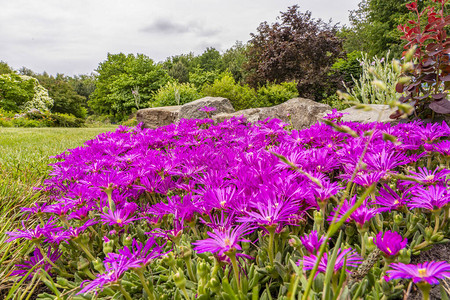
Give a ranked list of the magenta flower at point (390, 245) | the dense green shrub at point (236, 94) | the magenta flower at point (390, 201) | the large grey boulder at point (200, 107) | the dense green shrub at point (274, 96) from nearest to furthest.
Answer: the magenta flower at point (390, 245), the magenta flower at point (390, 201), the large grey boulder at point (200, 107), the dense green shrub at point (274, 96), the dense green shrub at point (236, 94)

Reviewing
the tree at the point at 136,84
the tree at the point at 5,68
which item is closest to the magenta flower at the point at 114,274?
the tree at the point at 136,84

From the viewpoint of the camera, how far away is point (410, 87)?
A: 255cm

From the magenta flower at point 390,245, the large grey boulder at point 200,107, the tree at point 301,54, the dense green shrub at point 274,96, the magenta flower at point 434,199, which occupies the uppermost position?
the tree at point 301,54

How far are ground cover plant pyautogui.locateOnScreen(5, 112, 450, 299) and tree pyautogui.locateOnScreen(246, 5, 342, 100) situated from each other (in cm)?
1155

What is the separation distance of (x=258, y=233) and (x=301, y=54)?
12.9 m

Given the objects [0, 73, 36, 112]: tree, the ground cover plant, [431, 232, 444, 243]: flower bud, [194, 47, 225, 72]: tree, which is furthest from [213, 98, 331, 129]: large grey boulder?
[194, 47, 225, 72]: tree

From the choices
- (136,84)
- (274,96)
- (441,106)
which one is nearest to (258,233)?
(441,106)

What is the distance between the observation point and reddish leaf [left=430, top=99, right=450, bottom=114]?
A: 234 centimetres

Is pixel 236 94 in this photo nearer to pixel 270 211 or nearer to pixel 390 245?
pixel 270 211

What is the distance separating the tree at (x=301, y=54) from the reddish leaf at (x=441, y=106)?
10067 mm

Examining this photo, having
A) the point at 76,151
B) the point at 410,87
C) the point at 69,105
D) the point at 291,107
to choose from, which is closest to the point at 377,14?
the point at 291,107

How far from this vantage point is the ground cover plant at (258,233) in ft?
2.45

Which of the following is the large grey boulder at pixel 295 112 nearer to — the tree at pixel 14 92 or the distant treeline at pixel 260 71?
the distant treeline at pixel 260 71

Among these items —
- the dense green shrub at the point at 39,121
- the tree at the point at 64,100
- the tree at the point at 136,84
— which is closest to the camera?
the dense green shrub at the point at 39,121
